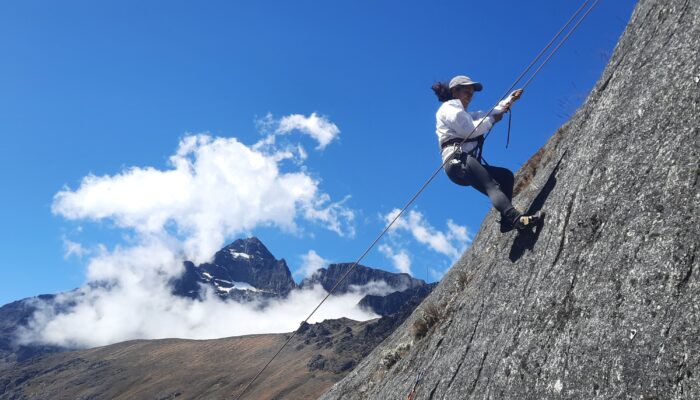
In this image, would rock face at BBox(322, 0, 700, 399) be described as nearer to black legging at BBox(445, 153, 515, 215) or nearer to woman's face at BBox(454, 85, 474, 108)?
black legging at BBox(445, 153, 515, 215)

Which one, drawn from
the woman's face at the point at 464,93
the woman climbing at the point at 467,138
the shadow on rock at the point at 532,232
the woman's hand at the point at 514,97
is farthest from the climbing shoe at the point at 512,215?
the woman's face at the point at 464,93

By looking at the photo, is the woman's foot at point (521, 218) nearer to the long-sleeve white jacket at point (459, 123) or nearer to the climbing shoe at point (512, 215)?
the climbing shoe at point (512, 215)

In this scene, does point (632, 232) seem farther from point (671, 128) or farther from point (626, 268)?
point (671, 128)

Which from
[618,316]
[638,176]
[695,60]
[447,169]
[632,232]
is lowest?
[618,316]

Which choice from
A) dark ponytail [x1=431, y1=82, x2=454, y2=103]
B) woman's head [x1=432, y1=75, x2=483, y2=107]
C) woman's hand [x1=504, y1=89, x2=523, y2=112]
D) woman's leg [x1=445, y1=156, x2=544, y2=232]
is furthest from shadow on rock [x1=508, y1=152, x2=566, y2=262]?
dark ponytail [x1=431, y1=82, x2=454, y2=103]

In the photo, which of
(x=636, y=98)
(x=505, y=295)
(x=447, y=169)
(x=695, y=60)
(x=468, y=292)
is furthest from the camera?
(x=468, y=292)

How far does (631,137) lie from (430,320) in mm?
6700

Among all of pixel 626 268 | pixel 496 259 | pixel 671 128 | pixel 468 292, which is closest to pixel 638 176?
pixel 671 128

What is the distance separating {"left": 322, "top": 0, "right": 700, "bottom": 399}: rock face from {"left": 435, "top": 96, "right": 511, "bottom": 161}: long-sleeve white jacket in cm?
160

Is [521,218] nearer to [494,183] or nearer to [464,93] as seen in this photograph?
[494,183]

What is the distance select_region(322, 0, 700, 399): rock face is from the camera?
6.70m

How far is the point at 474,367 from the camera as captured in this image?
961 cm

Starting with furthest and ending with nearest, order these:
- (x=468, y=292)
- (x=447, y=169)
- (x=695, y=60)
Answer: (x=468, y=292), (x=447, y=169), (x=695, y=60)

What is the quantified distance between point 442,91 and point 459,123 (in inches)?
41.1
